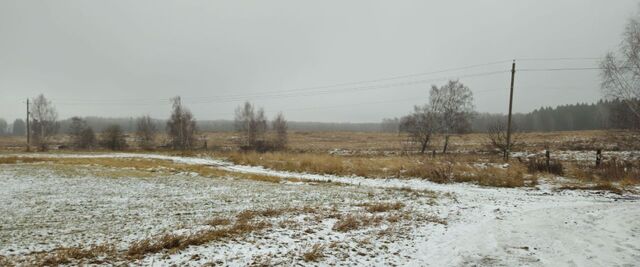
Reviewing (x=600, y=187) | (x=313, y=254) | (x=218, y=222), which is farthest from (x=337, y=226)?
(x=600, y=187)

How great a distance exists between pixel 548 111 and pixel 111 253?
215619mm

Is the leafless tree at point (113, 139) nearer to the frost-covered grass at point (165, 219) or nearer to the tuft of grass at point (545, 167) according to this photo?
the frost-covered grass at point (165, 219)

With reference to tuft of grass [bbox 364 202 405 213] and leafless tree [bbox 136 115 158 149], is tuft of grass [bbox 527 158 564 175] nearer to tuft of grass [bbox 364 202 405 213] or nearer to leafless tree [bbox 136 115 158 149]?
tuft of grass [bbox 364 202 405 213]

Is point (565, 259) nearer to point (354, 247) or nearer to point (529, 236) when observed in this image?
point (529, 236)

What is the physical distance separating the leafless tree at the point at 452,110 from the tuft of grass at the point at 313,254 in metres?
38.8

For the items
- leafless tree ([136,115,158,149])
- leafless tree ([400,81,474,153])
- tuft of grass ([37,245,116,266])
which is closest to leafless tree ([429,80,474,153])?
leafless tree ([400,81,474,153])

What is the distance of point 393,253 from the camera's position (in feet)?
25.3

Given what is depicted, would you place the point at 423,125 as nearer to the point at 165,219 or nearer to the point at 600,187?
the point at 600,187

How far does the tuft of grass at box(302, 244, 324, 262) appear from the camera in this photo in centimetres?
705

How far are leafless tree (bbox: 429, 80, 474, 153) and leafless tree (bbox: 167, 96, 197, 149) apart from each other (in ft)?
147

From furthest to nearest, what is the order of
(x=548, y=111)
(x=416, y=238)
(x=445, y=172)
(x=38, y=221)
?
(x=548, y=111), (x=445, y=172), (x=38, y=221), (x=416, y=238)

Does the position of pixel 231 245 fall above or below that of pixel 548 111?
below

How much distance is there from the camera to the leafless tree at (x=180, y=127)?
6431 cm

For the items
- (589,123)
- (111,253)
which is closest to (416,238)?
(111,253)
